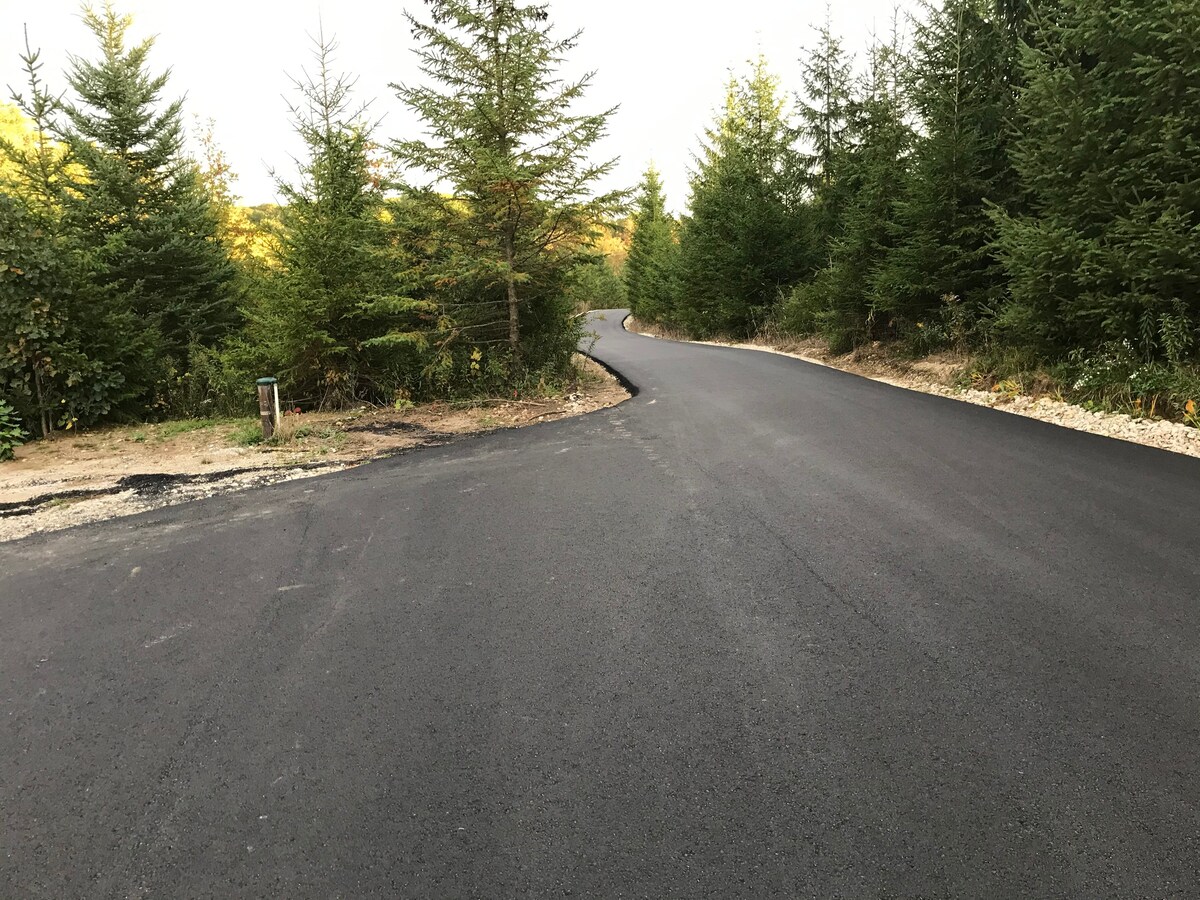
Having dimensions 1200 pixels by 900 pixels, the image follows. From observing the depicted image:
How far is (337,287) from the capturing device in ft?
33.9

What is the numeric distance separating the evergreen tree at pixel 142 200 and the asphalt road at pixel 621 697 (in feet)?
32.2

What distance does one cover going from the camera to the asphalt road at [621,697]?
212cm

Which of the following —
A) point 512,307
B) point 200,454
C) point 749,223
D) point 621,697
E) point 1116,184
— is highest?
point 749,223

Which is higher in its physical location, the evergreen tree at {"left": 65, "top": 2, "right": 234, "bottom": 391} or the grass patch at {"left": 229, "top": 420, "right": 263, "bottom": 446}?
the evergreen tree at {"left": 65, "top": 2, "right": 234, "bottom": 391}

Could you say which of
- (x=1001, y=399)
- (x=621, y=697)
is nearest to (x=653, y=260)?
(x=1001, y=399)

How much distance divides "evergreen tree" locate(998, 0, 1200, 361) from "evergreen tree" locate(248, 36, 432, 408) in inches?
360

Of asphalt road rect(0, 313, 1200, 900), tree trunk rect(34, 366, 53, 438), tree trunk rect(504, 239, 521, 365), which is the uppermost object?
tree trunk rect(504, 239, 521, 365)

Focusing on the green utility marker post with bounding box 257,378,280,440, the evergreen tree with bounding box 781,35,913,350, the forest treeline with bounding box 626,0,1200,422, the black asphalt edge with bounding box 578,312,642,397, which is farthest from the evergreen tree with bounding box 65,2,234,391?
the evergreen tree with bounding box 781,35,913,350

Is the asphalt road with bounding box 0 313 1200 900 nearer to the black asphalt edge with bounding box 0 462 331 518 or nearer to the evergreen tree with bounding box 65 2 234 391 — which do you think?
the black asphalt edge with bounding box 0 462 331 518

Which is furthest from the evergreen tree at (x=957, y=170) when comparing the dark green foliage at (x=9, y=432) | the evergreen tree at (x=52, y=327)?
the dark green foliage at (x=9, y=432)

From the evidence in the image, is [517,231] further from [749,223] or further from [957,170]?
[749,223]

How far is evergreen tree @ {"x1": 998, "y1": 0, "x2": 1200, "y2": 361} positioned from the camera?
281 inches

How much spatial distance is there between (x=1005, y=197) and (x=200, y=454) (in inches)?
526

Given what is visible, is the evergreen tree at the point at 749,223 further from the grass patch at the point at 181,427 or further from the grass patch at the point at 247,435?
the grass patch at the point at 181,427
